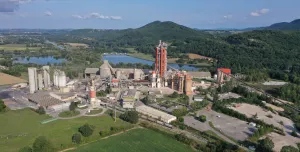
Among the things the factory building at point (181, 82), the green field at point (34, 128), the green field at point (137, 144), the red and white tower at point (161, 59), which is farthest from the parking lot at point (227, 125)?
the red and white tower at point (161, 59)

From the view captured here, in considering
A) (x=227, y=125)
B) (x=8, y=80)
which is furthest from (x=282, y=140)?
(x=8, y=80)

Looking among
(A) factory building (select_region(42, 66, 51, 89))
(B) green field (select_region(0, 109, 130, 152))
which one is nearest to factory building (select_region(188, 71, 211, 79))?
(B) green field (select_region(0, 109, 130, 152))

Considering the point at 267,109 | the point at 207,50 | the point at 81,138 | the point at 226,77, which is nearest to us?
the point at 81,138

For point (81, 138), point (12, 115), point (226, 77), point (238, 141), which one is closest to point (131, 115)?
point (81, 138)

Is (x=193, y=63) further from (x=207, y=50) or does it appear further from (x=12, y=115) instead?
(x=12, y=115)

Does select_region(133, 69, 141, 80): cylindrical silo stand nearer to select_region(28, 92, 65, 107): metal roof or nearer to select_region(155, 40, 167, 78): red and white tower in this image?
select_region(155, 40, 167, 78): red and white tower

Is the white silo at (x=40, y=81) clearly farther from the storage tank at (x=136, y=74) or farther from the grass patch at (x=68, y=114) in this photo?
the storage tank at (x=136, y=74)
